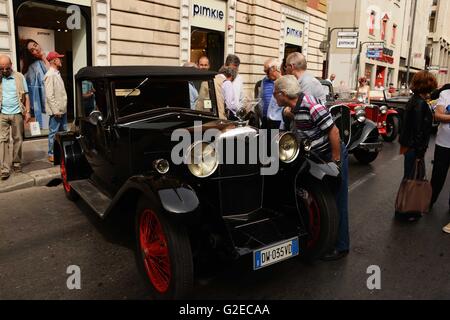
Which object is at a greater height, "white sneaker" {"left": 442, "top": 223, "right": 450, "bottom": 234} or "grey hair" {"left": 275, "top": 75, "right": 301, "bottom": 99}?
"grey hair" {"left": 275, "top": 75, "right": 301, "bottom": 99}

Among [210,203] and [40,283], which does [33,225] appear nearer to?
[40,283]

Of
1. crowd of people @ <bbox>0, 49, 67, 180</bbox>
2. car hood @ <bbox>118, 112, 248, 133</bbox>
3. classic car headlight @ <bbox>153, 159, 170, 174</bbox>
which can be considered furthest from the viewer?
crowd of people @ <bbox>0, 49, 67, 180</bbox>

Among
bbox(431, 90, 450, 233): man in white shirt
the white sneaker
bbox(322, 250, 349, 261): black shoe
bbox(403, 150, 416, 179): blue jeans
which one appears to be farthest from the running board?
bbox(431, 90, 450, 233): man in white shirt

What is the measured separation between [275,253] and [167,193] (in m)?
0.90

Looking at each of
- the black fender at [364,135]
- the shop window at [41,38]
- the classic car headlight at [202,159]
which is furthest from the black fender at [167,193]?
the shop window at [41,38]

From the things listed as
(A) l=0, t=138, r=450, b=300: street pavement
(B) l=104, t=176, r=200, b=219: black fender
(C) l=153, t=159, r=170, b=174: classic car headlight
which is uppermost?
(C) l=153, t=159, r=170, b=174: classic car headlight

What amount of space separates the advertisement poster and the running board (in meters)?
4.50

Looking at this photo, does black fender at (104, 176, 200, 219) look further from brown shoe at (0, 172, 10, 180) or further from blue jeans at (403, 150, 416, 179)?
brown shoe at (0, 172, 10, 180)

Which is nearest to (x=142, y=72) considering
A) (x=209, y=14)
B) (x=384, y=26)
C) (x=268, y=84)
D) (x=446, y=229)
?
(x=268, y=84)

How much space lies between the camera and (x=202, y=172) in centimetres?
289

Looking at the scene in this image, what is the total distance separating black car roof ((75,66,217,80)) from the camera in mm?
3896

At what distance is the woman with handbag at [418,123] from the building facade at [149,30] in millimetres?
7392

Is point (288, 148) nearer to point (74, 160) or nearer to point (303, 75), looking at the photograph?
point (303, 75)
